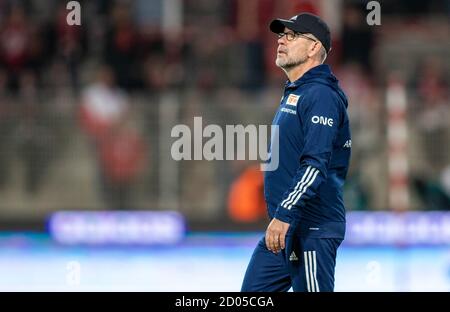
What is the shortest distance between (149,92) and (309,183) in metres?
10.9

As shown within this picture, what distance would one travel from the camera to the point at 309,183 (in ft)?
26.2

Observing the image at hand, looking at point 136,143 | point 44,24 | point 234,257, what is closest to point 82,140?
point 136,143

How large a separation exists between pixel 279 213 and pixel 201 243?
10616 millimetres

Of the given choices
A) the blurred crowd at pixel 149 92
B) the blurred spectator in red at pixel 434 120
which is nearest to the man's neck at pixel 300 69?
the blurred crowd at pixel 149 92

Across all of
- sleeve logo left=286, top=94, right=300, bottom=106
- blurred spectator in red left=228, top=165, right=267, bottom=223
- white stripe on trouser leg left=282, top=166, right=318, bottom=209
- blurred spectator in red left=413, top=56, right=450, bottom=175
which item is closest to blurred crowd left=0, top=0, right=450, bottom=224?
blurred spectator in red left=413, top=56, right=450, bottom=175

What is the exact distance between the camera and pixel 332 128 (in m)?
8.11

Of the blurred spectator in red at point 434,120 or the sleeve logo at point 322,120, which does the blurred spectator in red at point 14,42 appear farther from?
the sleeve logo at point 322,120

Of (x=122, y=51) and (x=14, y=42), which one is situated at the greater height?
(x=14, y=42)

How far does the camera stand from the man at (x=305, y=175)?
316 inches

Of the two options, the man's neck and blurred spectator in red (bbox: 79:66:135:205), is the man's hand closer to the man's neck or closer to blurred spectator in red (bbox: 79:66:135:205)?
the man's neck

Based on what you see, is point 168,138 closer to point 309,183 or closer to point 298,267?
point 298,267

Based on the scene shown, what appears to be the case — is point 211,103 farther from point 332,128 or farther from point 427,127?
point 332,128

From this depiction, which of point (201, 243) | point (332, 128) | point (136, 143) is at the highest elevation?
point (332, 128)

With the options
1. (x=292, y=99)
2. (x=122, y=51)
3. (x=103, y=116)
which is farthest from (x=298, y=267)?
(x=122, y=51)
